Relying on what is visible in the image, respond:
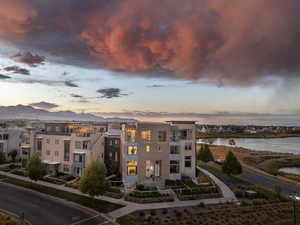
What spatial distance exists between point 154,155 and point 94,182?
1430 centimetres

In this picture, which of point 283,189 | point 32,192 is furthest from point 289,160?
point 32,192

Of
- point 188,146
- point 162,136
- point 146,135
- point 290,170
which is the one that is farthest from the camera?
point 290,170

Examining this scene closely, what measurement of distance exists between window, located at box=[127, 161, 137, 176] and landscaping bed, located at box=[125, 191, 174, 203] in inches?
232

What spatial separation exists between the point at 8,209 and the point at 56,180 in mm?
12446

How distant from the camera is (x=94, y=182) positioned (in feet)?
96.8

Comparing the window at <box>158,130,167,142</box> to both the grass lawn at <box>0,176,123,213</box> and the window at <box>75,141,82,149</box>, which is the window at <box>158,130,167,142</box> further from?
the window at <box>75,141,82,149</box>

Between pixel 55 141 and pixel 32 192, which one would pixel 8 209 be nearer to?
pixel 32 192

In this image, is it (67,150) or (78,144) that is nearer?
(78,144)

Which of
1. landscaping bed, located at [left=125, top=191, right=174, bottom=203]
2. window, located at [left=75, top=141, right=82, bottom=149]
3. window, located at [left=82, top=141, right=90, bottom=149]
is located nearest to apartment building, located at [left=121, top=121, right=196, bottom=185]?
landscaping bed, located at [left=125, top=191, right=174, bottom=203]

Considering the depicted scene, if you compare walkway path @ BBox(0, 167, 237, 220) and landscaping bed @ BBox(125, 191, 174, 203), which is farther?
Answer: landscaping bed @ BBox(125, 191, 174, 203)

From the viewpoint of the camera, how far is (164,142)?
4153 centimetres

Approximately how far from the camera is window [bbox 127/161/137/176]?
130 feet

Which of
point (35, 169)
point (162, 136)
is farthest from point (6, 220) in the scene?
point (162, 136)

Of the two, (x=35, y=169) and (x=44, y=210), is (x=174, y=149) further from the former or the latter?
(x=35, y=169)
